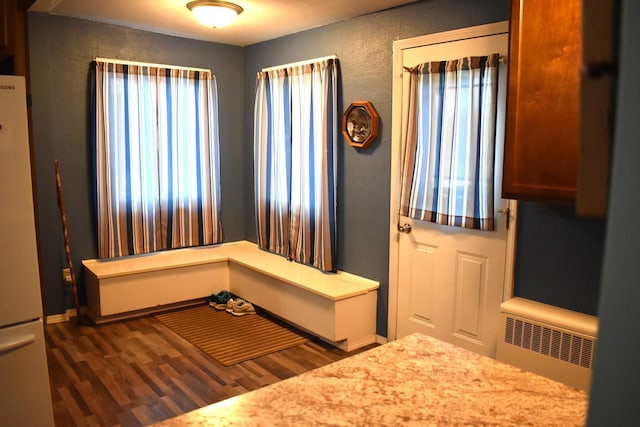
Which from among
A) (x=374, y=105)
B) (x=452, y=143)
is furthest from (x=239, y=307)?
(x=452, y=143)

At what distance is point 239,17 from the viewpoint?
13.1 ft

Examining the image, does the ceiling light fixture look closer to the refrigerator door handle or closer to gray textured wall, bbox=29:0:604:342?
gray textured wall, bbox=29:0:604:342

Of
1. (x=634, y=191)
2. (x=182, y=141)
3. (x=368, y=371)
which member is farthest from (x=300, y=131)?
(x=634, y=191)

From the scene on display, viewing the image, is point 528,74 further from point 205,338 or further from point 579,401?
point 205,338

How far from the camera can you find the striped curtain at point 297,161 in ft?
13.5

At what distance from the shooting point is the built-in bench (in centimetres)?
381

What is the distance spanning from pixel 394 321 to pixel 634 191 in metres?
3.53

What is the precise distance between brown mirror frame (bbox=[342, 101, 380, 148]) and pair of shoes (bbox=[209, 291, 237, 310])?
1.95 metres

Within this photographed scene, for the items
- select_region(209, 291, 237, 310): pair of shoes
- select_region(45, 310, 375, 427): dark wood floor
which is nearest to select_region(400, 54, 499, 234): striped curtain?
select_region(45, 310, 375, 427): dark wood floor

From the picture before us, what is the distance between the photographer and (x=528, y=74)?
2115mm

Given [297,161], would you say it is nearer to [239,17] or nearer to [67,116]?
[239,17]

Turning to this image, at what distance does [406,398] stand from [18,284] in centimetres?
186

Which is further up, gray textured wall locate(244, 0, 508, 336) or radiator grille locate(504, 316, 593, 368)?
gray textured wall locate(244, 0, 508, 336)

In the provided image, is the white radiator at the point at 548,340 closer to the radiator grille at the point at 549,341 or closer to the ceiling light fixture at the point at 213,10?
the radiator grille at the point at 549,341
